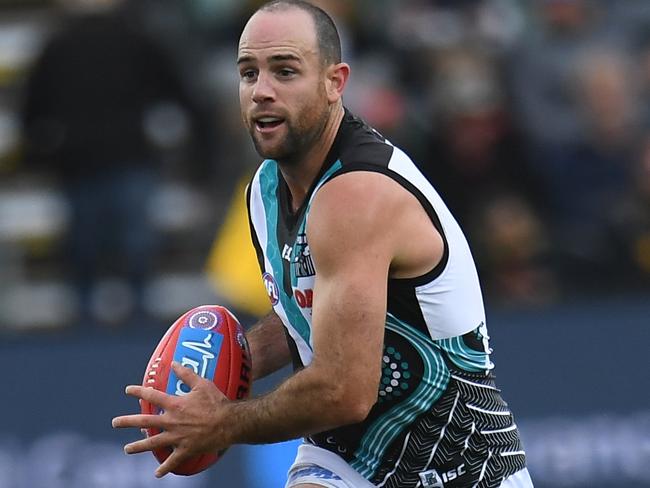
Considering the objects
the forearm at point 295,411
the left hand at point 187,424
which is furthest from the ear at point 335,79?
the left hand at point 187,424

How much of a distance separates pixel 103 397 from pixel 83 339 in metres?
0.36

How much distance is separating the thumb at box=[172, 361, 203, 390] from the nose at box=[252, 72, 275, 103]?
2.91 feet

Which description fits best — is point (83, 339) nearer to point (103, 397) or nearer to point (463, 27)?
point (103, 397)

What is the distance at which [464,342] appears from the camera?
466 cm

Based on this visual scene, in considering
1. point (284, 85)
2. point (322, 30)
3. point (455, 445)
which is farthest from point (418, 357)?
point (322, 30)

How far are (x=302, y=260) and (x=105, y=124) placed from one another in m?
4.29

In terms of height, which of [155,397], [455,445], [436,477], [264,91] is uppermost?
[264,91]

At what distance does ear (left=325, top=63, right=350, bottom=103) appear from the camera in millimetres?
4586

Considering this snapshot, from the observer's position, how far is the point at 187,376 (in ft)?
14.9

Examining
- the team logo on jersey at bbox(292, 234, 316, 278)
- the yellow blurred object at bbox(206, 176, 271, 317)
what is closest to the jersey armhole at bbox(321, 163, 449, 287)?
the team logo on jersey at bbox(292, 234, 316, 278)

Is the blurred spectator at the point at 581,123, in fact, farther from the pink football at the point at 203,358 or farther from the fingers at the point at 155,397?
the fingers at the point at 155,397

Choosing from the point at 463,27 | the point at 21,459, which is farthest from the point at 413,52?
the point at 21,459

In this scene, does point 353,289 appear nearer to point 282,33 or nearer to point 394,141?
point 282,33

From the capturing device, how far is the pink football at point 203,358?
4742mm
